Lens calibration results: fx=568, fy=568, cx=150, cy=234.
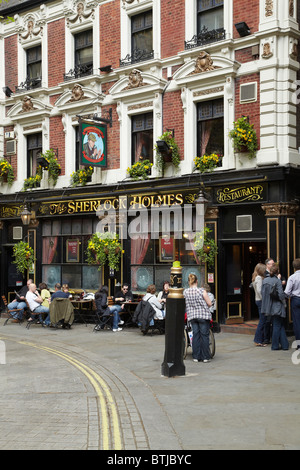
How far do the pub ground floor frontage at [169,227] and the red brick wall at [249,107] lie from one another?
1.42 metres

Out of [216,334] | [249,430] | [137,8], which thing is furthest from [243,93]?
[249,430]

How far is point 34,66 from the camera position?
21.9 m

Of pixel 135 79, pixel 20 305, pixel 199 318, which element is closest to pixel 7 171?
pixel 20 305

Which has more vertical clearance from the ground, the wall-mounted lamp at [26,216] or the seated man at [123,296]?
the wall-mounted lamp at [26,216]

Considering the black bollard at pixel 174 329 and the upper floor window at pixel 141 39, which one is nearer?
the black bollard at pixel 174 329

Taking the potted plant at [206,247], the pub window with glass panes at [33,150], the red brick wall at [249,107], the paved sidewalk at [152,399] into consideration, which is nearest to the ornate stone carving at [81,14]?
the pub window with glass panes at [33,150]

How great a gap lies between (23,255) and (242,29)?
11.0 meters

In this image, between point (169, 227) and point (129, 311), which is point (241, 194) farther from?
point (129, 311)

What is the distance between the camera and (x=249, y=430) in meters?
6.51

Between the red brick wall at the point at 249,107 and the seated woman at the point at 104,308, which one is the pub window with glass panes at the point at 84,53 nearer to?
the red brick wall at the point at 249,107

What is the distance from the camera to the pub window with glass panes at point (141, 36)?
717 inches

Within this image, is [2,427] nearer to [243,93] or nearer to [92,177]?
[243,93]

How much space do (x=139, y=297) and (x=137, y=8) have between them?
9.29 m

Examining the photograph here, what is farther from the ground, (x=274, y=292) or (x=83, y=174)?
(x=83, y=174)
